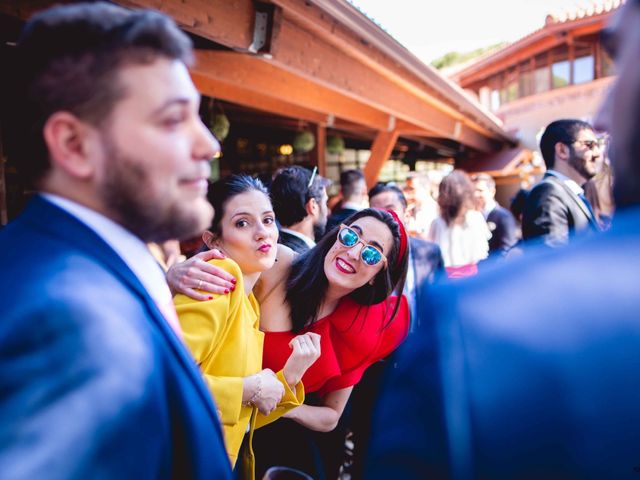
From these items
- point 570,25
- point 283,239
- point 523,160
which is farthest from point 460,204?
point 570,25

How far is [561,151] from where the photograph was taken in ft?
9.43

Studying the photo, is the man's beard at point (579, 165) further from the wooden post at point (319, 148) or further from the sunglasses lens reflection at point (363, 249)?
the wooden post at point (319, 148)

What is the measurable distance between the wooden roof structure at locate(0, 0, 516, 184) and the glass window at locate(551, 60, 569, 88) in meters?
8.23

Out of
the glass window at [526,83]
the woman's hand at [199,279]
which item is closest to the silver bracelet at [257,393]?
the woman's hand at [199,279]

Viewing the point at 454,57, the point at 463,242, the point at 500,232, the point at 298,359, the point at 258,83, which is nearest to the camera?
the point at 298,359

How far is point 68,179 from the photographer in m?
0.76

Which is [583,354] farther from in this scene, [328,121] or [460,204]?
[328,121]

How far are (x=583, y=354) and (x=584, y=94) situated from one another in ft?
51.0

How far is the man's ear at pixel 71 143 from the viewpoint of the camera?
0.73 m

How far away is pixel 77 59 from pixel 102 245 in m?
0.29

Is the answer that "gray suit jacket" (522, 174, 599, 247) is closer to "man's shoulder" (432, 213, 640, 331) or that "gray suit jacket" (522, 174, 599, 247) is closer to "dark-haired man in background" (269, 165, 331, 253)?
"dark-haired man in background" (269, 165, 331, 253)

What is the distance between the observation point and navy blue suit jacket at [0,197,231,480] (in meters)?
0.59

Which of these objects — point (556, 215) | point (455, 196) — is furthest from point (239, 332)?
point (455, 196)

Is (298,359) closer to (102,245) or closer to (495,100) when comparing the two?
(102,245)
